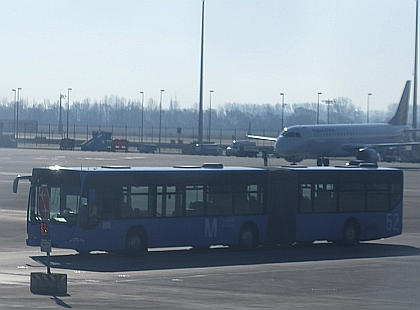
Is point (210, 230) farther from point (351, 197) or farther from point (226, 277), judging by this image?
point (226, 277)

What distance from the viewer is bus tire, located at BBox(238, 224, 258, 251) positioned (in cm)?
2534

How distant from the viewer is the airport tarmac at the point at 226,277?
1602 cm

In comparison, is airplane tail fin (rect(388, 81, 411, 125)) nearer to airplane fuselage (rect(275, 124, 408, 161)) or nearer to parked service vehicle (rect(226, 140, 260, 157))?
airplane fuselage (rect(275, 124, 408, 161))

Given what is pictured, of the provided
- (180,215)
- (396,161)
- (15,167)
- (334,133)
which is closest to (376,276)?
(180,215)

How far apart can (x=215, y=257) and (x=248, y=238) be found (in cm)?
194


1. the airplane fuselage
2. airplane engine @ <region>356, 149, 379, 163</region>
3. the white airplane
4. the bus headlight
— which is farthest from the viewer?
the airplane fuselage

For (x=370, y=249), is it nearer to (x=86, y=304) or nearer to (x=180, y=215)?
(x=180, y=215)

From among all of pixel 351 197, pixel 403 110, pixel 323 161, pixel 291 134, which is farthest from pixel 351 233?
pixel 403 110

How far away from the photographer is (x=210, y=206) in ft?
81.1

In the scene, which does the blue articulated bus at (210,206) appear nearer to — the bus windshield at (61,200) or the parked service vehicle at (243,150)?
the bus windshield at (61,200)

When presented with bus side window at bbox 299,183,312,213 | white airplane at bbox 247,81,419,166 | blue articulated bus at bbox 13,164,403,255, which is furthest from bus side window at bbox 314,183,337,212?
white airplane at bbox 247,81,419,166

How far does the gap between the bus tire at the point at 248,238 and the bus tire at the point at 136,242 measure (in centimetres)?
294

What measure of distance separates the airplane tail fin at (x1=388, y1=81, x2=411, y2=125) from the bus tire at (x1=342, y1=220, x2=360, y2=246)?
68.8 m

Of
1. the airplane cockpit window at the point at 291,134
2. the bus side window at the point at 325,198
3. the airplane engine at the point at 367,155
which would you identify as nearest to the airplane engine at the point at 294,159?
the airplane cockpit window at the point at 291,134
